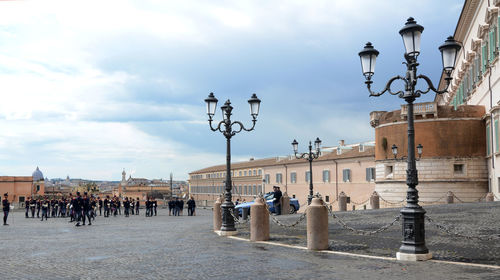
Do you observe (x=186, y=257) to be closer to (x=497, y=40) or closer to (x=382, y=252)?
(x=382, y=252)

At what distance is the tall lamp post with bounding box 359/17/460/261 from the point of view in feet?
29.7

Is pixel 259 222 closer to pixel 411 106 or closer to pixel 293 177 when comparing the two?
pixel 411 106

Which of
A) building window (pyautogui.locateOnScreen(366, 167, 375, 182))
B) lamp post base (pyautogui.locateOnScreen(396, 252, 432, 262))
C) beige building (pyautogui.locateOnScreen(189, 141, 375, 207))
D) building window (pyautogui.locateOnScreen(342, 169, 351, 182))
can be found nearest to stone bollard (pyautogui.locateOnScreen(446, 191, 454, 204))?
beige building (pyautogui.locateOnScreen(189, 141, 375, 207))

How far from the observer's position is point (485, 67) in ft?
90.9

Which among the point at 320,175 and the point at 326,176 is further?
the point at 320,175

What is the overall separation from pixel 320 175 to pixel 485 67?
33.4m

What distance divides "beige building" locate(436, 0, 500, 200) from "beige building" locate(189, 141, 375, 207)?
15205 millimetres

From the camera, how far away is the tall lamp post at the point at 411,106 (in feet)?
29.7

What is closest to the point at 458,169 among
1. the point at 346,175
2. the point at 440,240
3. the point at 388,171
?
the point at 388,171

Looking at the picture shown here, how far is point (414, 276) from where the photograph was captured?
7.49 m

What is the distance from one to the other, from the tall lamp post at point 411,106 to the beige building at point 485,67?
55.8ft

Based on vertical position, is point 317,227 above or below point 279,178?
below

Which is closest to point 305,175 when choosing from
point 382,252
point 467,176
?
point 467,176

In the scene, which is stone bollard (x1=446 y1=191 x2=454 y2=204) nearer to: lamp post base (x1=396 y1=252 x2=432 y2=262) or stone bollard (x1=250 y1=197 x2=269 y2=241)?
stone bollard (x1=250 y1=197 x2=269 y2=241)
